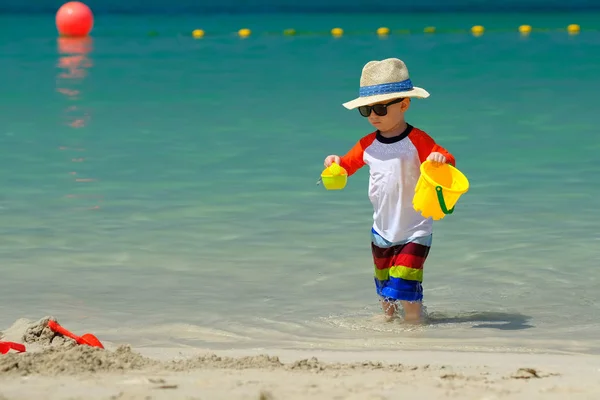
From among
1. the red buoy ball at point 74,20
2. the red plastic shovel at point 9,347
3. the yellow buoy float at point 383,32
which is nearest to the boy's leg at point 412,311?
the red plastic shovel at point 9,347

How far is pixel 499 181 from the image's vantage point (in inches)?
312

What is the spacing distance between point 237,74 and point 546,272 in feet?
33.6

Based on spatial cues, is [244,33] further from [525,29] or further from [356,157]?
[356,157]

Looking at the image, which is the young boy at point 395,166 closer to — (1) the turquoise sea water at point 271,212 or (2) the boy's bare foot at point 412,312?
(2) the boy's bare foot at point 412,312

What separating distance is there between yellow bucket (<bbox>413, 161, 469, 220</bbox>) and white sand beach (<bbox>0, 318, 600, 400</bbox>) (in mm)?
607

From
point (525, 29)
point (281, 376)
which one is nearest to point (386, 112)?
point (281, 376)

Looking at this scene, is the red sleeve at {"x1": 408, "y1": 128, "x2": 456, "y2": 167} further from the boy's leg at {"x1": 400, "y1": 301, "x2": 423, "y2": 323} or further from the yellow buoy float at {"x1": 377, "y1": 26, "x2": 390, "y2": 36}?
the yellow buoy float at {"x1": 377, "y1": 26, "x2": 390, "y2": 36}

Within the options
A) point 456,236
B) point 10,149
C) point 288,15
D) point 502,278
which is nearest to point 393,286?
point 502,278

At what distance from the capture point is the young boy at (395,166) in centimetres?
453

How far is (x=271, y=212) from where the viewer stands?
23.1 ft

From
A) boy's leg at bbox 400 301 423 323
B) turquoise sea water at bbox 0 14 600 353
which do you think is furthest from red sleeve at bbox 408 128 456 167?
turquoise sea water at bbox 0 14 600 353

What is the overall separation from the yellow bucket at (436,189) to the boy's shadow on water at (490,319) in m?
0.63

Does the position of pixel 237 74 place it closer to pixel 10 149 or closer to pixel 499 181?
pixel 10 149

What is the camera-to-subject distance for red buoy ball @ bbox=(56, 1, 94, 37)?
2178cm
